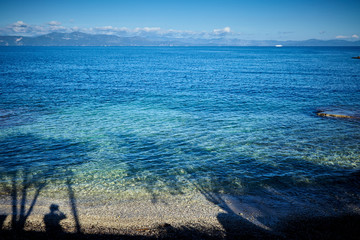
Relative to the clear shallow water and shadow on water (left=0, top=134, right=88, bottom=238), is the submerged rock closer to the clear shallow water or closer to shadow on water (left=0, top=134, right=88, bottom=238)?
the clear shallow water

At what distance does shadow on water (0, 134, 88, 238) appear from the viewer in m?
10.8

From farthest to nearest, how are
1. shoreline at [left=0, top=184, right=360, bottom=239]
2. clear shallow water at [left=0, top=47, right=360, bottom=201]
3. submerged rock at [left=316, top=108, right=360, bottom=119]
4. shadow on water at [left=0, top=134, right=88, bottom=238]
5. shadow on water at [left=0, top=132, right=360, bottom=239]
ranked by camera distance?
submerged rock at [left=316, top=108, right=360, bottom=119] < clear shallow water at [left=0, top=47, right=360, bottom=201] < shadow on water at [left=0, top=134, right=88, bottom=238] < shoreline at [left=0, top=184, right=360, bottom=239] < shadow on water at [left=0, top=132, right=360, bottom=239]

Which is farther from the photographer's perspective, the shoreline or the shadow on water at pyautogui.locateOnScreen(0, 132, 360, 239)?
the shoreline

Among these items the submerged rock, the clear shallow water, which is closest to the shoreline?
the clear shallow water

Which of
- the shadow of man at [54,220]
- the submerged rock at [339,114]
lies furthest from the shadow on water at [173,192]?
the submerged rock at [339,114]

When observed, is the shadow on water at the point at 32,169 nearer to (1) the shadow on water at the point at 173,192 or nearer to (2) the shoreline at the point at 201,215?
(1) the shadow on water at the point at 173,192

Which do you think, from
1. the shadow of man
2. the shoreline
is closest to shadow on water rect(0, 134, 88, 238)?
the shadow of man

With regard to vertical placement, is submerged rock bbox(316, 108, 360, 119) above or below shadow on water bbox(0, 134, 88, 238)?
above

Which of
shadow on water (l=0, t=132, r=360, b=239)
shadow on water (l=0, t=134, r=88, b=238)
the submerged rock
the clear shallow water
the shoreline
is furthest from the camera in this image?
the submerged rock

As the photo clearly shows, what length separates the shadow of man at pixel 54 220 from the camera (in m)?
9.41

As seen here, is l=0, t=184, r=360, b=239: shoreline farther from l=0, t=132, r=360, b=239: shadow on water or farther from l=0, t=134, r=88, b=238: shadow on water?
l=0, t=134, r=88, b=238: shadow on water

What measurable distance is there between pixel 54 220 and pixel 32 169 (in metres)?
6.68

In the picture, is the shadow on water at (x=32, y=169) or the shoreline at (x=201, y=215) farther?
the shadow on water at (x=32, y=169)

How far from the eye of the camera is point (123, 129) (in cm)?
2378
